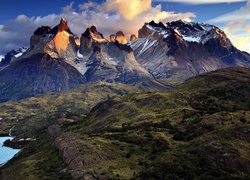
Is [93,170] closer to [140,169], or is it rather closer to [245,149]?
[140,169]

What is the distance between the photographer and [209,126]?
508ft

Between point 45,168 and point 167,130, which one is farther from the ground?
point 167,130

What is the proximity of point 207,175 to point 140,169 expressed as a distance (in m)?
21.5

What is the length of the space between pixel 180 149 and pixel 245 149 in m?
22.6

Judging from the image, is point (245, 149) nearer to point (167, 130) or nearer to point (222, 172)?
point (222, 172)

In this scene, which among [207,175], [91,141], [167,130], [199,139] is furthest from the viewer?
[167,130]

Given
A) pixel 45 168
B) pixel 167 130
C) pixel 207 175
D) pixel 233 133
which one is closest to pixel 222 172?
pixel 207 175

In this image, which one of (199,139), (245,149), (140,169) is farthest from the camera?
(199,139)

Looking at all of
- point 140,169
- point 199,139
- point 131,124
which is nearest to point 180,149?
point 199,139

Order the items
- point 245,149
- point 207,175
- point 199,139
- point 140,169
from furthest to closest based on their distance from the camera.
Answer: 1. point 199,139
2. point 245,149
3. point 140,169
4. point 207,175

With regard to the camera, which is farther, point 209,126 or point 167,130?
point 167,130

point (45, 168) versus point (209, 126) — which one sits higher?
point (209, 126)

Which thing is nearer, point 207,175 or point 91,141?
point 207,175

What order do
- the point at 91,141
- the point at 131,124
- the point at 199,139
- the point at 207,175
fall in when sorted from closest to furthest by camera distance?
the point at 207,175 → the point at 199,139 → the point at 91,141 → the point at 131,124
